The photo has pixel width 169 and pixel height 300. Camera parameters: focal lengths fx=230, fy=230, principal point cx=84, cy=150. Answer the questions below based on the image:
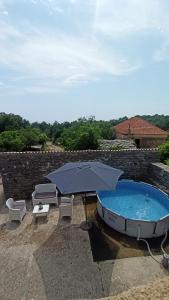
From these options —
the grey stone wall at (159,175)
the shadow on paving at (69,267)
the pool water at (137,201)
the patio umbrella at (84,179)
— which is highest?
the patio umbrella at (84,179)

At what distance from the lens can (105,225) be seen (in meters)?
8.41

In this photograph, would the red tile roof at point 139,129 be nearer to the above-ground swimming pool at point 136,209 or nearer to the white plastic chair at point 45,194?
the above-ground swimming pool at point 136,209

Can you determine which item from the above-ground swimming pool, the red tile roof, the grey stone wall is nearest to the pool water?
the above-ground swimming pool

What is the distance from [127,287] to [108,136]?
26.7m

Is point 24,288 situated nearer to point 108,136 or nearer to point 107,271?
point 107,271

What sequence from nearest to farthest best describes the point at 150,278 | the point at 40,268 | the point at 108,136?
1. the point at 150,278
2. the point at 40,268
3. the point at 108,136

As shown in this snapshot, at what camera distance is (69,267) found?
618 cm

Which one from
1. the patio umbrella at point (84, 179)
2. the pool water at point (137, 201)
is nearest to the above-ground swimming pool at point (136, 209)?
the pool water at point (137, 201)

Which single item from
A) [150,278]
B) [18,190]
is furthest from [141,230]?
[18,190]

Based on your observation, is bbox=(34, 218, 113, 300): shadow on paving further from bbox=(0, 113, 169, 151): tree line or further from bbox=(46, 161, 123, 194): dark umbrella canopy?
bbox=(0, 113, 169, 151): tree line

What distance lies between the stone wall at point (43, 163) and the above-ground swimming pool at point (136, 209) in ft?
3.65

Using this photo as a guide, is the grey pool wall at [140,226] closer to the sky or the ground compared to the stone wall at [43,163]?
closer to the ground

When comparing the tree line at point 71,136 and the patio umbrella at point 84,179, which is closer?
the patio umbrella at point 84,179

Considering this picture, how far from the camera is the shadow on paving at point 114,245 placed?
671 cm
